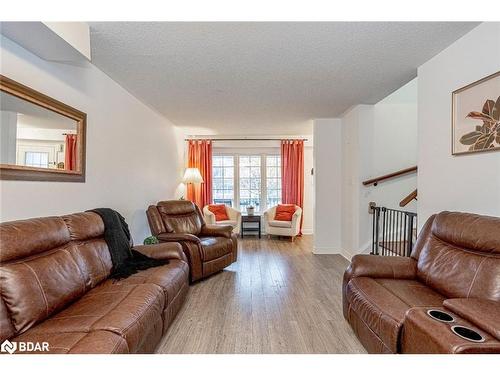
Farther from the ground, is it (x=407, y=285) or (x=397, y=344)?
(x=407, y=285)

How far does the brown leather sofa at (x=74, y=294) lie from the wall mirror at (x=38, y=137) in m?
0.38

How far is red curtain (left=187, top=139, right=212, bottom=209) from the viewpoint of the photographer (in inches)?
244

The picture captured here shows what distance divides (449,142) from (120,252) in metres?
3.02

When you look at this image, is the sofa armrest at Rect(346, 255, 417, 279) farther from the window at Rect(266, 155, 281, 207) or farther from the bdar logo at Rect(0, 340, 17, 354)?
the window at Rect(266, 155, 281, 207)

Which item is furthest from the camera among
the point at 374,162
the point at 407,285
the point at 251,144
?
the point at 251,144

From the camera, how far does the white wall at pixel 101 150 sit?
1.84m

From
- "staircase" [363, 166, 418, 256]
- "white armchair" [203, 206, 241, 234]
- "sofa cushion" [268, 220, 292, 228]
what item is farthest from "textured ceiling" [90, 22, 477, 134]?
"sofa cushion" [268, 220, 292, 228]

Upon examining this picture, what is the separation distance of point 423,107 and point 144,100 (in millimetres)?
3397

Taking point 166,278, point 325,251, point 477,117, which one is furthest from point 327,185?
point 166,278

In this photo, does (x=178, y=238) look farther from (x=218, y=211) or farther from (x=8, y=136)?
(x=218, y=211)

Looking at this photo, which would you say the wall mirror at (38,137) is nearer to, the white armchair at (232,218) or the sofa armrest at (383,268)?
the sofa armrest at (383,268)

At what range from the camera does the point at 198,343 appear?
203 cm

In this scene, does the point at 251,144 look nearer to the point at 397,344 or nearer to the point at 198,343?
the point at 198,343
